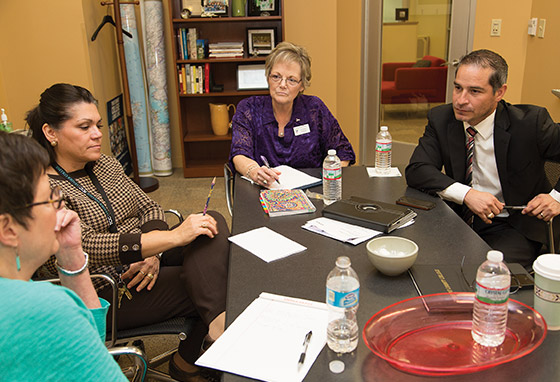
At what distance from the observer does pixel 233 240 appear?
1744mm

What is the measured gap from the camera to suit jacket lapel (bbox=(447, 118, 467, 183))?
2.28 m

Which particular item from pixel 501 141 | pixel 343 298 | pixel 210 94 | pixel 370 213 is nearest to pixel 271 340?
pixel 343 298

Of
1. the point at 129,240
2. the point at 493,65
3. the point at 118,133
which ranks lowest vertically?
the point at 118,133

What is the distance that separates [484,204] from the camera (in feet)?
6.59

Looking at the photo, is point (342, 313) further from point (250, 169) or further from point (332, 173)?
point (250, 169)

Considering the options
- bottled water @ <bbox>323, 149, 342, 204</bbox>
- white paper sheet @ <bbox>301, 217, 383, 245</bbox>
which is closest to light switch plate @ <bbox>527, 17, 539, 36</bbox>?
bottled water @ <bbox>323, 149, 342, 204</bbox>

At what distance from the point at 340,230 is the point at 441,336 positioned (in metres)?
0.65

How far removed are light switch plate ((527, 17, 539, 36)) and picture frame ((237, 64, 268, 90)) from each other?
2388 mm

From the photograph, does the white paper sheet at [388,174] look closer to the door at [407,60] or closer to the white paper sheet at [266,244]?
the white paper sheet at [266,244]

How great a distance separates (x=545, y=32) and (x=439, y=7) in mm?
1047

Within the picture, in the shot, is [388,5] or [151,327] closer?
[151,327]

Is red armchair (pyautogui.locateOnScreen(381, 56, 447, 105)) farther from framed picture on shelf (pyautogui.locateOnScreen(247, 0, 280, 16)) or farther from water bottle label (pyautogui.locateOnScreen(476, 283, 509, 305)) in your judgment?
water bottle label (pyautogui.locateOnScreen(476, 283, 509, 305))

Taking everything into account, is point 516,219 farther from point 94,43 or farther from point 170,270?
point 94,43

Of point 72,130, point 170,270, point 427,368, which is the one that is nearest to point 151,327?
point 170,270
